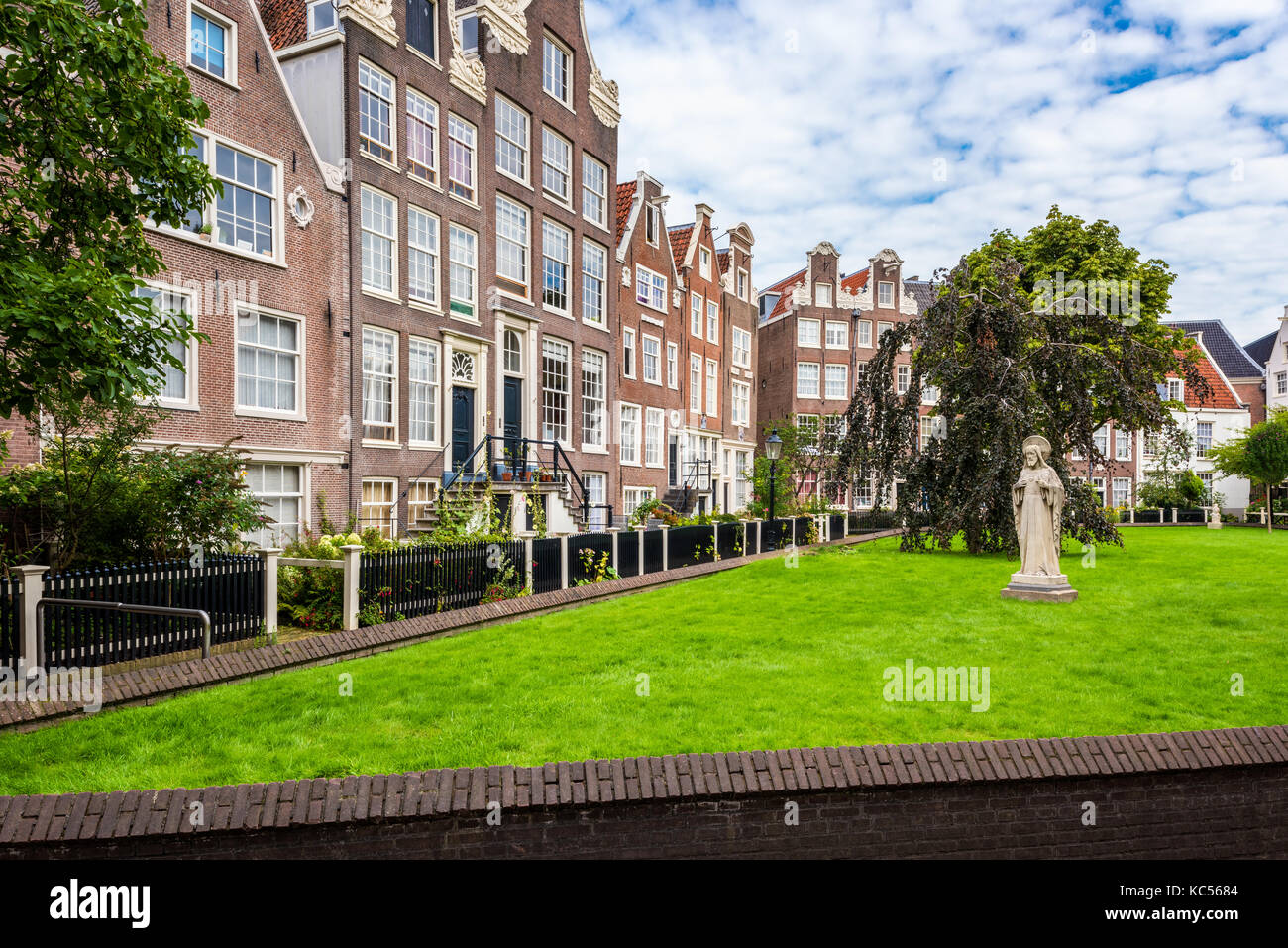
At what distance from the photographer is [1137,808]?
5863 millimetres

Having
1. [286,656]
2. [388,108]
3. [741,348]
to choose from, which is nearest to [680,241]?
[741,348]

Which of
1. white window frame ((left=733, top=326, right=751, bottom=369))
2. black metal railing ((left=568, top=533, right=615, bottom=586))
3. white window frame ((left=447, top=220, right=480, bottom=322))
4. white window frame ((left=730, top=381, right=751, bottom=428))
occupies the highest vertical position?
white window frame ((left=733, top=326, right=751, bottom=369))

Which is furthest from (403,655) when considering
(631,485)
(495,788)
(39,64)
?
(631,485)

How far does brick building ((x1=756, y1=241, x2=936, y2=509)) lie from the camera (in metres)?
48.6

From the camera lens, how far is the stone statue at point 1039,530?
1341 cm

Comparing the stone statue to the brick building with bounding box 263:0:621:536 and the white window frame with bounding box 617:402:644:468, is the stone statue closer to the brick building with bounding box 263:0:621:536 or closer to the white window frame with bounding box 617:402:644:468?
the brick building with bounding box 263:0:621:536

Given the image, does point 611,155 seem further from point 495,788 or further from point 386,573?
point 495,788

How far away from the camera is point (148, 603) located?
8.98 m

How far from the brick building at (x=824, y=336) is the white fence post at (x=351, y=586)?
38409 mm

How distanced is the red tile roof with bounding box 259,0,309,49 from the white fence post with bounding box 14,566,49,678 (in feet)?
53.4

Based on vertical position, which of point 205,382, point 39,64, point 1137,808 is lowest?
point 1137,808

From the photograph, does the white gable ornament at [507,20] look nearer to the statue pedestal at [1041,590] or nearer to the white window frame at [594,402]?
the white window frame at [594,402]

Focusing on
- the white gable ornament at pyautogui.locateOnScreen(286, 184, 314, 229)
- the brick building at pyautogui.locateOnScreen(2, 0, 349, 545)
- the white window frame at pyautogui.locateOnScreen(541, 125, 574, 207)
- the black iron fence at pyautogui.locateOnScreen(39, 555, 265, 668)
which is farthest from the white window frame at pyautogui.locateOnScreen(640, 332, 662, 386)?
the black iron fence at pyautogui.locateOnScreen(39, 555, 265, 668)

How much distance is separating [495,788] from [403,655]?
16.9 feet
